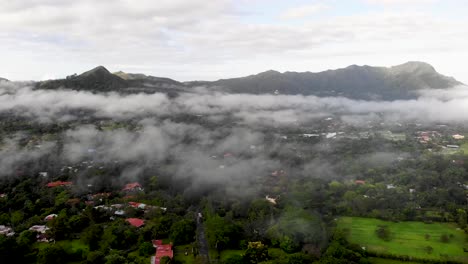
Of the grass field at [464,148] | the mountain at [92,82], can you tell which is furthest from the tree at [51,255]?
the mountain at [92,82]

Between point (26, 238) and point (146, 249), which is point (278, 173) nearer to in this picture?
point (146, 249)

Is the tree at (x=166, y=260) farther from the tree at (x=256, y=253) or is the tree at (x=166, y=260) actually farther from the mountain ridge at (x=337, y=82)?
the mountain ridge at (x=337, y=82)

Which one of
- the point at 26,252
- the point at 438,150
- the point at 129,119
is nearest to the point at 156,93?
the point at 129,119

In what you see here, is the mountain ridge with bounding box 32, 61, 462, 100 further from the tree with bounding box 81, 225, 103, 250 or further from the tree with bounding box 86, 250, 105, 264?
the tree with bounding box 86, 250, 105, 264

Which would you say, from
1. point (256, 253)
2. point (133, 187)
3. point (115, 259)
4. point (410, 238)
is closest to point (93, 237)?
point (115, 259)

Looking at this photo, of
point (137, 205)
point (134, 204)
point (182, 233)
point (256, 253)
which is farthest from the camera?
point (134, 204)

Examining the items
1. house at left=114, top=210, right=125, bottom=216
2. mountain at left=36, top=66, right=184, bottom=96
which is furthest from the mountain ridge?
house at left=114, top=210, right=125, bottom=216

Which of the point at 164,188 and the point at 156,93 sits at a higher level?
the point at 156,93

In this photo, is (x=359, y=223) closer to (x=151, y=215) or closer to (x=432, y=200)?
(x=432, y=200)
